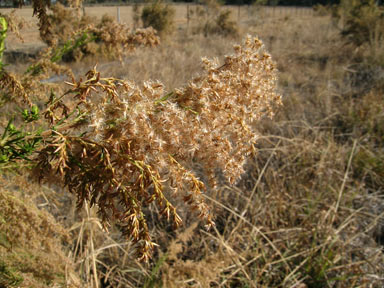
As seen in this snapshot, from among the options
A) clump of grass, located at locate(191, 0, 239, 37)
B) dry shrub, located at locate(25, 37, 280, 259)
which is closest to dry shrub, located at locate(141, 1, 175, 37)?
clump of grass, located at locate(191, 0, 239, 37)

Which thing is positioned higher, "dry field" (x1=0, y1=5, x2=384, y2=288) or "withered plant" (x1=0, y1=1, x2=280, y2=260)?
"withered plant" (x1=0, y1=1, x2=280, y2=260)

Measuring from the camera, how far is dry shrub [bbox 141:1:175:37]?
13.3 m

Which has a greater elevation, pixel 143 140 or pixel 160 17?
pixel 160 17

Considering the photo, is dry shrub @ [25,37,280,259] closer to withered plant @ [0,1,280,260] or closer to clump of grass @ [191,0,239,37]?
withered plant @ [0,1,280,260]

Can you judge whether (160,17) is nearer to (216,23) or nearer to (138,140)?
(216,23)

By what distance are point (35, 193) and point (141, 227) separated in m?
0.86

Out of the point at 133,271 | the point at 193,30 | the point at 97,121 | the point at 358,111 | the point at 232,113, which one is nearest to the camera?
the point at 97,121

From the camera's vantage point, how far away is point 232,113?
0.85m

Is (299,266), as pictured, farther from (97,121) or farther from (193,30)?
(193,30)

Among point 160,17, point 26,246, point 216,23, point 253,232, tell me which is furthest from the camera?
point 216,23

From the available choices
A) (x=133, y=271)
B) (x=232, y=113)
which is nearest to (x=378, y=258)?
(x=133, y=271)

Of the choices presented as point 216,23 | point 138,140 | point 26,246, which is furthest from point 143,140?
point 216,23

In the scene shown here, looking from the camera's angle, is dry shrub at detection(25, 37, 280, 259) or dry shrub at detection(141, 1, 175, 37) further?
dry shrub at detection(141, 1, 175, 37)

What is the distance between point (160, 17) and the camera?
532 inches
